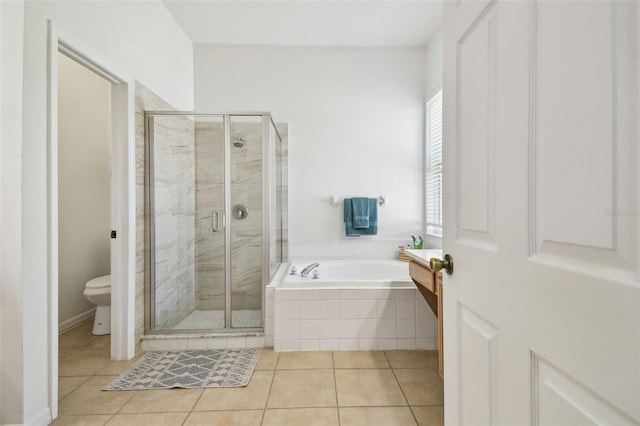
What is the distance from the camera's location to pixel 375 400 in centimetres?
165

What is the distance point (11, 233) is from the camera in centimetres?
132

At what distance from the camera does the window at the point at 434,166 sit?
2.94m

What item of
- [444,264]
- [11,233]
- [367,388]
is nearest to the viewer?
[444,264]

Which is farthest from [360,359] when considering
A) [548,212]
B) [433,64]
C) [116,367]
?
[433,64]

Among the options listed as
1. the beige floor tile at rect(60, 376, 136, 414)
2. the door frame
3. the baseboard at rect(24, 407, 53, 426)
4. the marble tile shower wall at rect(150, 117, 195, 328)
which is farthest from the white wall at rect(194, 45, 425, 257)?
the baseboard at rect(24, 407, 53, 426)

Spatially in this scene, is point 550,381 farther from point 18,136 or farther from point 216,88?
point 216,88

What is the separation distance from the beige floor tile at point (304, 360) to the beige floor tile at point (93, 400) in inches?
34.8

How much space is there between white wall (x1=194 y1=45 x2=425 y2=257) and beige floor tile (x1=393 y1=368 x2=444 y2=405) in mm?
1384

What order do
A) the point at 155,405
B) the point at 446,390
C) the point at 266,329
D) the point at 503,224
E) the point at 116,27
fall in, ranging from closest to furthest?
→ the point at 503,224
the point at 446,390
the point at 155,405
the point at 116,27
the point at 266,329

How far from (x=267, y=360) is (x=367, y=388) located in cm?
72

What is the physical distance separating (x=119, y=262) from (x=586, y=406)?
2.39 metres

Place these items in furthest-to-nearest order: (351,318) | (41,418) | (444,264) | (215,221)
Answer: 1. (215,221)
2. (351,318)
3. (41,418)
4. (444,264)

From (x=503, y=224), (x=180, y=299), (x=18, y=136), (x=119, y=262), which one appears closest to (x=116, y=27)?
(x=18, y=136)

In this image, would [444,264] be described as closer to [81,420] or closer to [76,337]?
[81,420]
